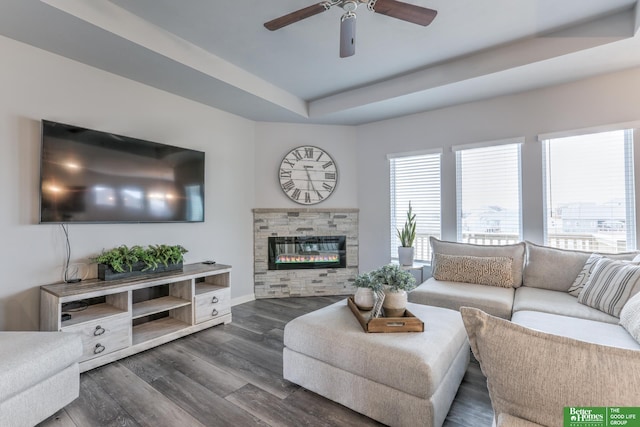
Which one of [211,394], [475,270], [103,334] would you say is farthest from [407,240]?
[103,334]

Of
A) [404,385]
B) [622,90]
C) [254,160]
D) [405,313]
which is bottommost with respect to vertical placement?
[404,385]

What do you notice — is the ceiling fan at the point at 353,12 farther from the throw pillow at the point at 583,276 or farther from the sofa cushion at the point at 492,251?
the throw pillow at the point at 583,276

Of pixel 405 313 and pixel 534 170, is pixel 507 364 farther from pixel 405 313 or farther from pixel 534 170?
pixel 534 170

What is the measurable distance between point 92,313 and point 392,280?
241cm

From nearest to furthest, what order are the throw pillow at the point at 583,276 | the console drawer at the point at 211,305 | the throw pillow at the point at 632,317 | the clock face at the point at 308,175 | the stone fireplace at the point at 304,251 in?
the throw pillow at the point at 632,317 < the throw pillow at the point at 583,276 < the console drawer at the point at 211,305 < the stone fireplace at the point at 304,251 < the clock face at the point at 308,175

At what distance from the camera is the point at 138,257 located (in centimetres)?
272

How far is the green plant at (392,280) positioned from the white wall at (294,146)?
250 cm

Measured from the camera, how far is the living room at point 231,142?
2297 mm

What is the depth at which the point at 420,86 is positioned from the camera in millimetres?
3236

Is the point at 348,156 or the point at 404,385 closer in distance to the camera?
the point at 404,385

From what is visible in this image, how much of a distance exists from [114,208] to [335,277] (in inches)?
113

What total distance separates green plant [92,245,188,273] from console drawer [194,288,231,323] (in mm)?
464

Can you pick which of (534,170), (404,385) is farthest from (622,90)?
(404,385)

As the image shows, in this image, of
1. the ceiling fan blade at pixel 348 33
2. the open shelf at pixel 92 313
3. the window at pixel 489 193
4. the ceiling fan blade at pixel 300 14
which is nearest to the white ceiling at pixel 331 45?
the ceiling fan blade at pixel 300 14
